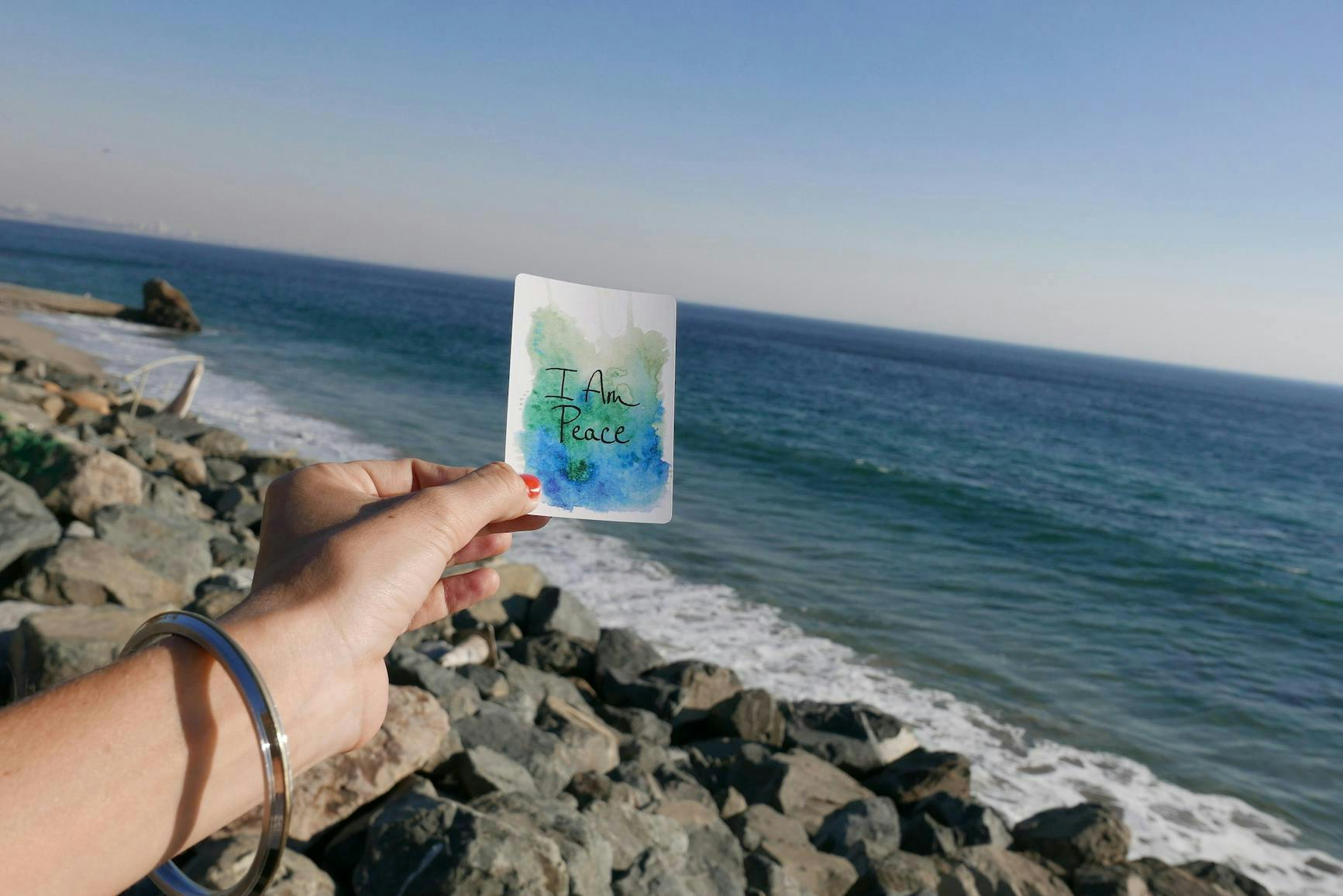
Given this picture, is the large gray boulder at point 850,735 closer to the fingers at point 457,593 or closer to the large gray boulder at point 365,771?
the large gray boulder at point 365,771

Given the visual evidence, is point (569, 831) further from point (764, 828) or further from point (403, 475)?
point (764, 828)

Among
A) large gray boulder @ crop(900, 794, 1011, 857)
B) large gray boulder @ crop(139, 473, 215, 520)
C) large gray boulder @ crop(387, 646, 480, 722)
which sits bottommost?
large gray boulder @ crop(900, 794, 1011, 857)

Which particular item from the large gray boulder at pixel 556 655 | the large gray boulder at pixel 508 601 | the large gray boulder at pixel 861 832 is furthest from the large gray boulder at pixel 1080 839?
the large gray boulder at pixel 508 601

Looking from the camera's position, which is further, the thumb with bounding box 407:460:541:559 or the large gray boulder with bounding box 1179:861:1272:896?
the large gray boulder with bounding box 1179:861:1272:896

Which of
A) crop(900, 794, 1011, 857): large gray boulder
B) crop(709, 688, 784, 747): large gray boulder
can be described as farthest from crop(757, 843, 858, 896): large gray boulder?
crop(709, 688, 784, 747): large gray boulder

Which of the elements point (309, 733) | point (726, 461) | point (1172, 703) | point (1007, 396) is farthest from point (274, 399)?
point (1007, 396)

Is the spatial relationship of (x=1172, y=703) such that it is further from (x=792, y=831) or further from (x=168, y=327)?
(x=168, y=327)

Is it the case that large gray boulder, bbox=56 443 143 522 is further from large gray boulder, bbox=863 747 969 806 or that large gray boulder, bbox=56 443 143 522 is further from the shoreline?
the shoreline

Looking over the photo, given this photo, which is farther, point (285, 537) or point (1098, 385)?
point (1098, 385)
